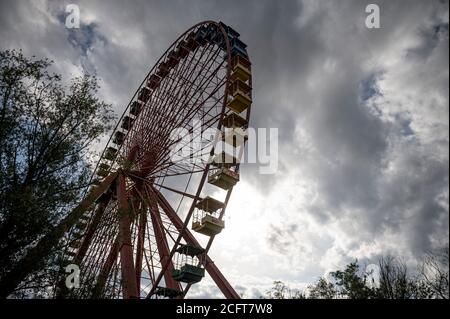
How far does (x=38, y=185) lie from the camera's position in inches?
410

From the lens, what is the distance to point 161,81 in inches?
925

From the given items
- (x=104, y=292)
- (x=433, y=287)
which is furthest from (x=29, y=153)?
(x=433, y=287)

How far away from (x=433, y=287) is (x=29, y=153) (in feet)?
65.3

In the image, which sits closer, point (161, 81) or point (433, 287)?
point (433, 287)
